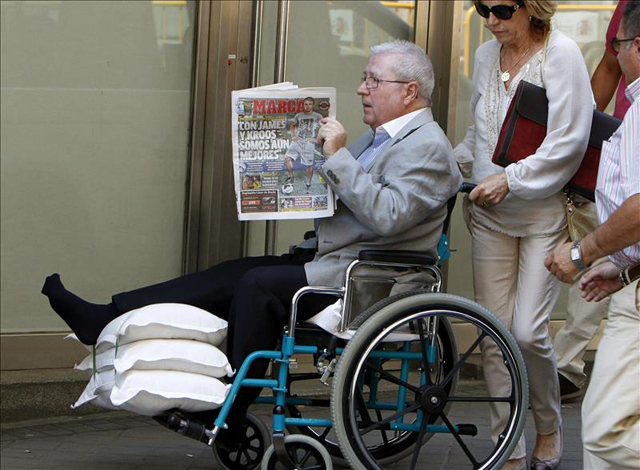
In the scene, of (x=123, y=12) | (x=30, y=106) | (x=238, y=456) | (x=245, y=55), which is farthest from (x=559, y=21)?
(x=238, y=456)

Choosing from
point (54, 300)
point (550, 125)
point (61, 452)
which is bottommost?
point (61, 452)

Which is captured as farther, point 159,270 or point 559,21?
point 559,21

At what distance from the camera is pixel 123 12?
627cm

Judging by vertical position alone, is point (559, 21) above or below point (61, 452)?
above

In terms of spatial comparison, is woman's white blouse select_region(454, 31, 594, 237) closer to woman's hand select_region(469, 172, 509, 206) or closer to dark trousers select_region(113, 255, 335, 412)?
woman's hand select_region(469, 172, 509, 206)

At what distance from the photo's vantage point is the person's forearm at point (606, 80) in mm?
5547

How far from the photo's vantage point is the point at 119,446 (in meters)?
5.40

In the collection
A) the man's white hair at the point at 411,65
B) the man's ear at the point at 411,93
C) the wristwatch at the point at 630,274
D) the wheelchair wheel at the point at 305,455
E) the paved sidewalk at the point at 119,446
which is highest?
the man's white hair at the point at 411,65

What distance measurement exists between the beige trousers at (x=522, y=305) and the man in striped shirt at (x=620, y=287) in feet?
3.46

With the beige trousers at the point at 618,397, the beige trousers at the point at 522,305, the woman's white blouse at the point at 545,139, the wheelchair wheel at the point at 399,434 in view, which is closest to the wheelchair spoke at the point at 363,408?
the wheelchair wheel at the point at 399,434

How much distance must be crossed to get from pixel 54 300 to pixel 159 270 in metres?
2.02

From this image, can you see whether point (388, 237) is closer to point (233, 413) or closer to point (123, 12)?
point (233, 413)

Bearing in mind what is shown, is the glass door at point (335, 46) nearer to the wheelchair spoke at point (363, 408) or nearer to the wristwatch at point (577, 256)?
the wheelchair spoke at point (363, 408)

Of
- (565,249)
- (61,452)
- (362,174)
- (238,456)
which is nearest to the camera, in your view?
(565,249)
